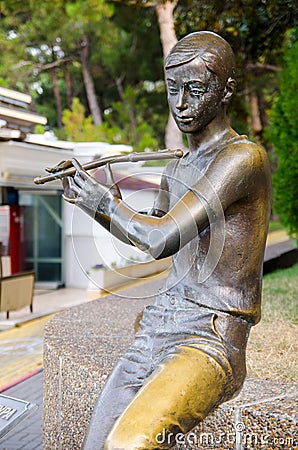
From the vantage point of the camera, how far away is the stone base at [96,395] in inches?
97.6

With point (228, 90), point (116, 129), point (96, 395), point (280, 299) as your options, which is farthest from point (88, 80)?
point (228, 90)

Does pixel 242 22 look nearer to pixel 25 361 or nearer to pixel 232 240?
pixel 25 361

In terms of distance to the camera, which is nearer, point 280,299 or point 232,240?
point 232,240

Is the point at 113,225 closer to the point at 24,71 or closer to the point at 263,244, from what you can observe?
the point at 263,244

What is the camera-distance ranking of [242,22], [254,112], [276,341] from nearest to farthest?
[276,341]
[242,22]
[254,112]

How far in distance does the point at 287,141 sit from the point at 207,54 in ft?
19.3

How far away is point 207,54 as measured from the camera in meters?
2.29

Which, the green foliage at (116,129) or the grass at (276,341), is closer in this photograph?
the grass at (276,341)

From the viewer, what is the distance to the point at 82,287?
12734 millimetres

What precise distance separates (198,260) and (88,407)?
1097mm

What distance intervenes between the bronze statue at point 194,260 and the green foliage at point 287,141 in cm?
551

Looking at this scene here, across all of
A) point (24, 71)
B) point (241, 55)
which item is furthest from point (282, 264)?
point (24, 71)
